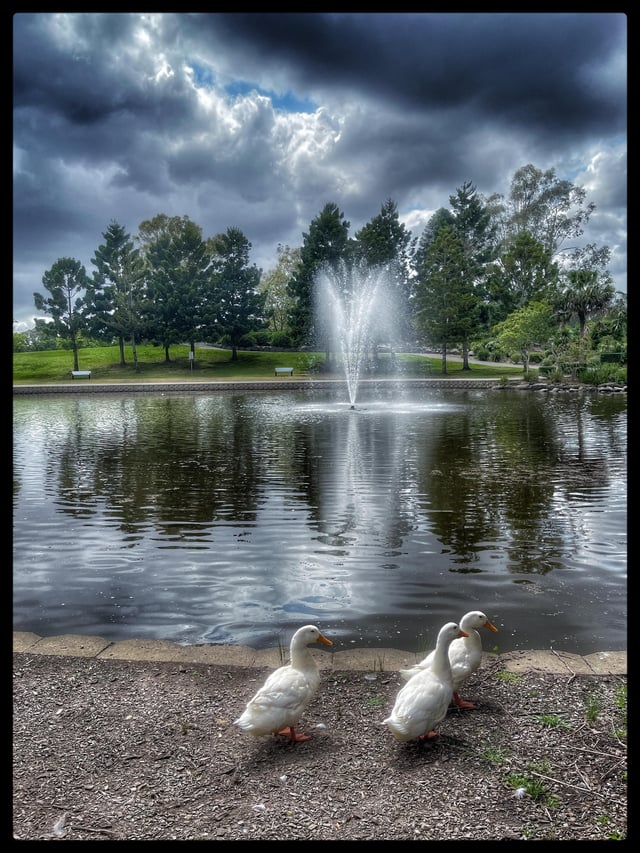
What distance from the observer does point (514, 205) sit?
2395 inches

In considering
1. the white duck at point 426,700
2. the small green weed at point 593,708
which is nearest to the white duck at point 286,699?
the white duck at point 426,700

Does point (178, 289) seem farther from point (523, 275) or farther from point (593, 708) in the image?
point (593, 708)

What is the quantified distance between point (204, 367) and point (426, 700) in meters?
53.6

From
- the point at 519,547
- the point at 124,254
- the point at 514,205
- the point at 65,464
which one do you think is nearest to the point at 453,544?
the point at 519,547

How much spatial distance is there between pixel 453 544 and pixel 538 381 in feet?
105

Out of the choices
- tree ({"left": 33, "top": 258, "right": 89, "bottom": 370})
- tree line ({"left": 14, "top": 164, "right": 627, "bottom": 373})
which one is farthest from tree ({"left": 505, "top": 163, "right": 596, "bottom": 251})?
tree ({"left": 33, "top": 258, "right": 89, "bottom": 370})

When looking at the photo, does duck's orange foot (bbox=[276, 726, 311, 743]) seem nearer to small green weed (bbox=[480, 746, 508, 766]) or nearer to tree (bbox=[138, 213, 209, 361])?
small green weed (bbox=[480, 746, 508, 766])

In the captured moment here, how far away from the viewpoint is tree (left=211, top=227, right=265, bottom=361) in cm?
5616

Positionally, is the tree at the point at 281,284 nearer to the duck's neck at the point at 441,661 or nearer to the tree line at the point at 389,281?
the tree line at the point at 389,281

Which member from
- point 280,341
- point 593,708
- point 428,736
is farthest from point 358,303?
point 428,736

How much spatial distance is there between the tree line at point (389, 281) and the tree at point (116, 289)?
0.09 metres

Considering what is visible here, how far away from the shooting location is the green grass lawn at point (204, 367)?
160ft

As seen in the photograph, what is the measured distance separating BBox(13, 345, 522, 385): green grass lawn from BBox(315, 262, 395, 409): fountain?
2.33 m

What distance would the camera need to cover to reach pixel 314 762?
3.51m
